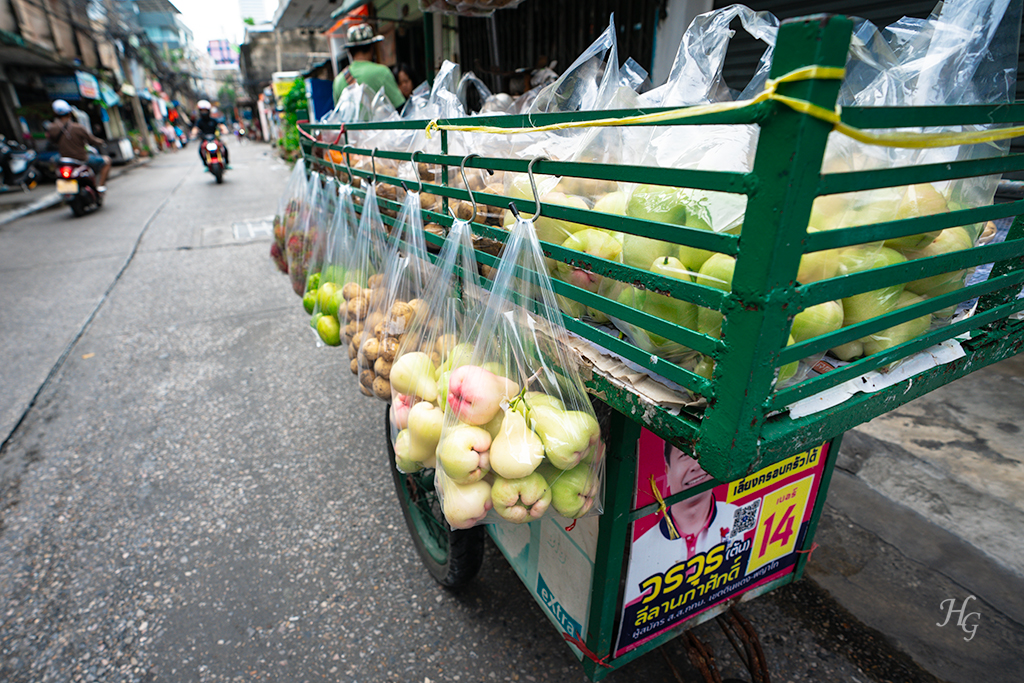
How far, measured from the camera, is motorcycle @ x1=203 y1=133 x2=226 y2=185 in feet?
40.6

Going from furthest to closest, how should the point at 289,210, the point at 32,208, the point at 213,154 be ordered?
1. the point at 213,154
2. the point at 32,208
3. the point at 289,210

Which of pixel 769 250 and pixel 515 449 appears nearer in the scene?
pixel 769 250

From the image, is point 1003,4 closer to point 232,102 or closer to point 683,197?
point 683,197

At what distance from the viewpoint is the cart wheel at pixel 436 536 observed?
76.4 inches

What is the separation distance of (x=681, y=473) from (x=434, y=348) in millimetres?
739

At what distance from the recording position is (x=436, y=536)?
A: 7.07 ft

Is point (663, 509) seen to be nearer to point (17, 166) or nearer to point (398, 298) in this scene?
point (398, 298)

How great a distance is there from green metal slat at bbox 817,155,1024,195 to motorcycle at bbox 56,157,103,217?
1159 centimetres

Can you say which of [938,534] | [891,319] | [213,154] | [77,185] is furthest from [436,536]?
[213,154]

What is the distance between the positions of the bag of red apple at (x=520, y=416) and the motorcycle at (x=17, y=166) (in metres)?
16.2

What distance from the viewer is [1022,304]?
45.9 inches

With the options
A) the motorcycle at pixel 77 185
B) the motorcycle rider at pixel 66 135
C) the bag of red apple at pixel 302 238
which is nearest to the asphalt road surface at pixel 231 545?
the bag of red apple at pixel 302 238

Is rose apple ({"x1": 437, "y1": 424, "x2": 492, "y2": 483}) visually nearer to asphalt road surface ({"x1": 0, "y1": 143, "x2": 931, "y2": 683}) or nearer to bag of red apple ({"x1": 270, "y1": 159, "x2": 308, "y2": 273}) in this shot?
asphalt road surface ({"x1": 0, "y1": 143, "x2": 931, "y2": 683})

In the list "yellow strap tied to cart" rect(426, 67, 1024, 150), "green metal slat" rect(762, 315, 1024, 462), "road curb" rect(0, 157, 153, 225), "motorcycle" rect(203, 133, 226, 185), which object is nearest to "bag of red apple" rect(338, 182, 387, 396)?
"yellow strap tied to cart" rect(426, 67, 1024, 150)
